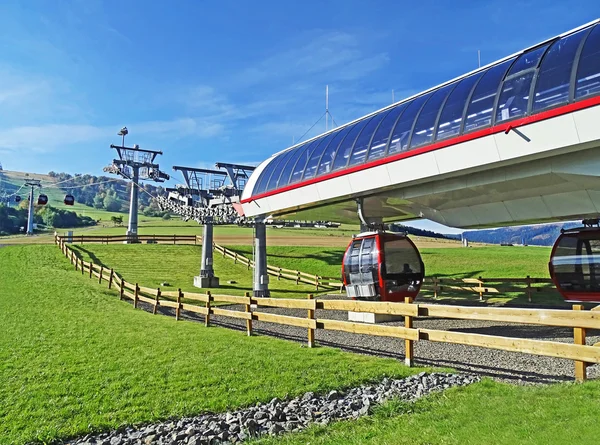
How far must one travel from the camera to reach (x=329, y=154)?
17.5 m

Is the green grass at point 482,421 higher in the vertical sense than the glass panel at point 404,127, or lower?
lower

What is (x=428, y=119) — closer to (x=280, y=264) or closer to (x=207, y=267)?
(x=207, y=267)

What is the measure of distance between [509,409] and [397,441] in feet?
5.14

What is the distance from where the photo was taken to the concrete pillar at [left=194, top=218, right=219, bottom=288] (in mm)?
30031

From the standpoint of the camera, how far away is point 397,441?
4.70 meters

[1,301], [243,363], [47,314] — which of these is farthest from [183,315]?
[243,363]

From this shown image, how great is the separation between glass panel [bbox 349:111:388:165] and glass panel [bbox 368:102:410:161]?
0.99 feet

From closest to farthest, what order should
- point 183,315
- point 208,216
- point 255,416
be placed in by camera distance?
point 255,416 → point 183,315 → point 208,216

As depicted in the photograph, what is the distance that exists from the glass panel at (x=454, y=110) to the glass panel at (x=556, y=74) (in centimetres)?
210

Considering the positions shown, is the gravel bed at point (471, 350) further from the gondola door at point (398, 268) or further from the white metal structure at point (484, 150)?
the white metal structure at point (484, 150)

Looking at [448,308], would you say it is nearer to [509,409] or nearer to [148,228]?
[509,409]

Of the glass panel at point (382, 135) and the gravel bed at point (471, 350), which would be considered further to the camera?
the glass panel at point (382, 135)

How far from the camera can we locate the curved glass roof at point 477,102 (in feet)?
32.7

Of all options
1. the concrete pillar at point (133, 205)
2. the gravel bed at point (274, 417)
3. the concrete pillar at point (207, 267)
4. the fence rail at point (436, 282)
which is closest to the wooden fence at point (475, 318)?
the gravel bed at point (274, 417)
